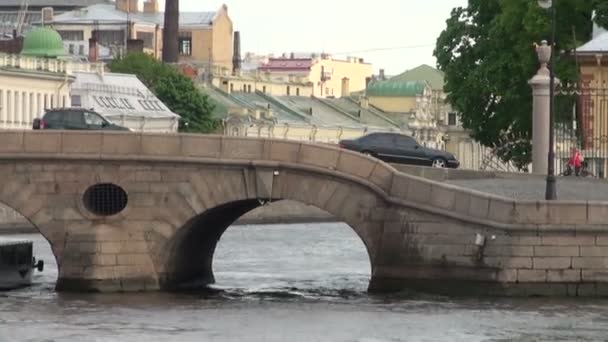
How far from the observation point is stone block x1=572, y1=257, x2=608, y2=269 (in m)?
62.6

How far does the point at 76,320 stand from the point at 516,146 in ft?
109

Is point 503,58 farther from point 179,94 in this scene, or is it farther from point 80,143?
point 179,94

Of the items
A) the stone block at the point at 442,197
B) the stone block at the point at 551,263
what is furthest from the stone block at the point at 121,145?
the stone block at the point at 551,263

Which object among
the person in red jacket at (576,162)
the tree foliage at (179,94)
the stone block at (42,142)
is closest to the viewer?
the stone block at (42,142)

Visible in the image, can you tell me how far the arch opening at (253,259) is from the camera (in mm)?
67812

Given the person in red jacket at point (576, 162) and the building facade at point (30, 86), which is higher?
the building facade at point (30, 86)

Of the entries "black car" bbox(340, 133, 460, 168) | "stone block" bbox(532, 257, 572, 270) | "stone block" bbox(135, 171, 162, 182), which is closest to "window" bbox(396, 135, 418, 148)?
"black car" bbox(340, 133, 460, 168)

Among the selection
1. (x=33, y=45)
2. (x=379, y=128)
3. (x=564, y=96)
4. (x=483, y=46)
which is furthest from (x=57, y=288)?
(x=379, y=128)

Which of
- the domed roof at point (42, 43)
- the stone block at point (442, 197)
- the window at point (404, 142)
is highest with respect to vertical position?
the domed roof at point (42, 43)

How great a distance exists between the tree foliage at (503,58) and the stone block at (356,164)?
1937 centimetres

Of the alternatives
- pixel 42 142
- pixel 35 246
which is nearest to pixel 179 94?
pixel 35 246

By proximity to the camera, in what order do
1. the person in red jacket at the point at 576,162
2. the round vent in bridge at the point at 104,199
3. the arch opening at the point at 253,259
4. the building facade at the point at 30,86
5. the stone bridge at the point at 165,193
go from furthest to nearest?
1. the building facade at the point at 30,86
2. the person in red jacket at the point at 576,162
3. the arch opening at the point at 253,259
4. the round vent in bridge at the point at 104,199
5. the stone bridge at the point at 165,193

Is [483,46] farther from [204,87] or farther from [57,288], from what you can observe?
[204,87]

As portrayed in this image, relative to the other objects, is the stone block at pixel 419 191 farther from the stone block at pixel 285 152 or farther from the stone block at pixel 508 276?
the stone block at pixel 285 152
